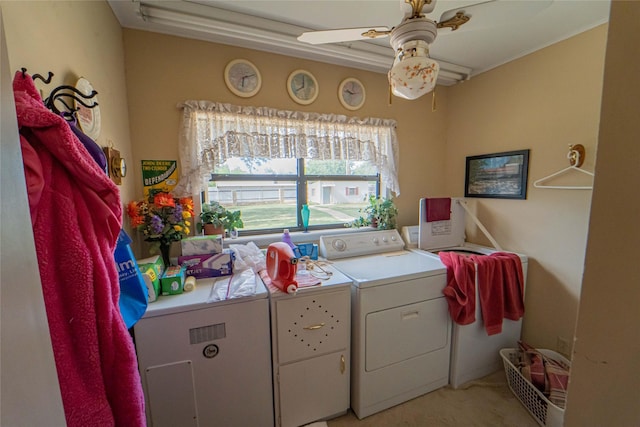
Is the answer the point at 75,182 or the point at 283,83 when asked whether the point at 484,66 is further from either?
the point at 75,182

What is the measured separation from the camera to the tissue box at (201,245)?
5.45 feet

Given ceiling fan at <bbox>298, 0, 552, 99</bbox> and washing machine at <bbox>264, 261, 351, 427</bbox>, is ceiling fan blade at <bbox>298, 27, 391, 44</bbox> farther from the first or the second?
washing machine at <bbox>264, 261, 351, 427</bbox>

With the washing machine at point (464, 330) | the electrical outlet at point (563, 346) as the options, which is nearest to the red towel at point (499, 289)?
the washing machine at point (464, 330)

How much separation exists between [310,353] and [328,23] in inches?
85.9

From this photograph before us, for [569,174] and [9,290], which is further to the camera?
[569,174]

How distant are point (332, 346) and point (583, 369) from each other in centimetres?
134

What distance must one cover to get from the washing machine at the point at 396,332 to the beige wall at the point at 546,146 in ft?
3.00

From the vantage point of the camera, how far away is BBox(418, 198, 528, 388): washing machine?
1869 millimetres

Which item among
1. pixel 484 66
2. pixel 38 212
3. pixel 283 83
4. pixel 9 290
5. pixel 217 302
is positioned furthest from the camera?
pixel 484 66

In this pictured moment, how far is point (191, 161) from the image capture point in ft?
6.06

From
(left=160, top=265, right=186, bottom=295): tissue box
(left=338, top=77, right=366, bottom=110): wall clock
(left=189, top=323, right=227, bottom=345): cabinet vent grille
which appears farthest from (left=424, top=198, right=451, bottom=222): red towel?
(left=160, top=265, right=186, bottom=295): tissue box

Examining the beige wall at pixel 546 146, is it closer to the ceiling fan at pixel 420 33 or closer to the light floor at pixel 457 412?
the light floor at pixel 457 412

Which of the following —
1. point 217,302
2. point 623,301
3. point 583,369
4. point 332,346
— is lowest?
Answer: point 332,346

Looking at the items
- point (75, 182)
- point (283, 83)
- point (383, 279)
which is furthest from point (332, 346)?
point (283, 83)
